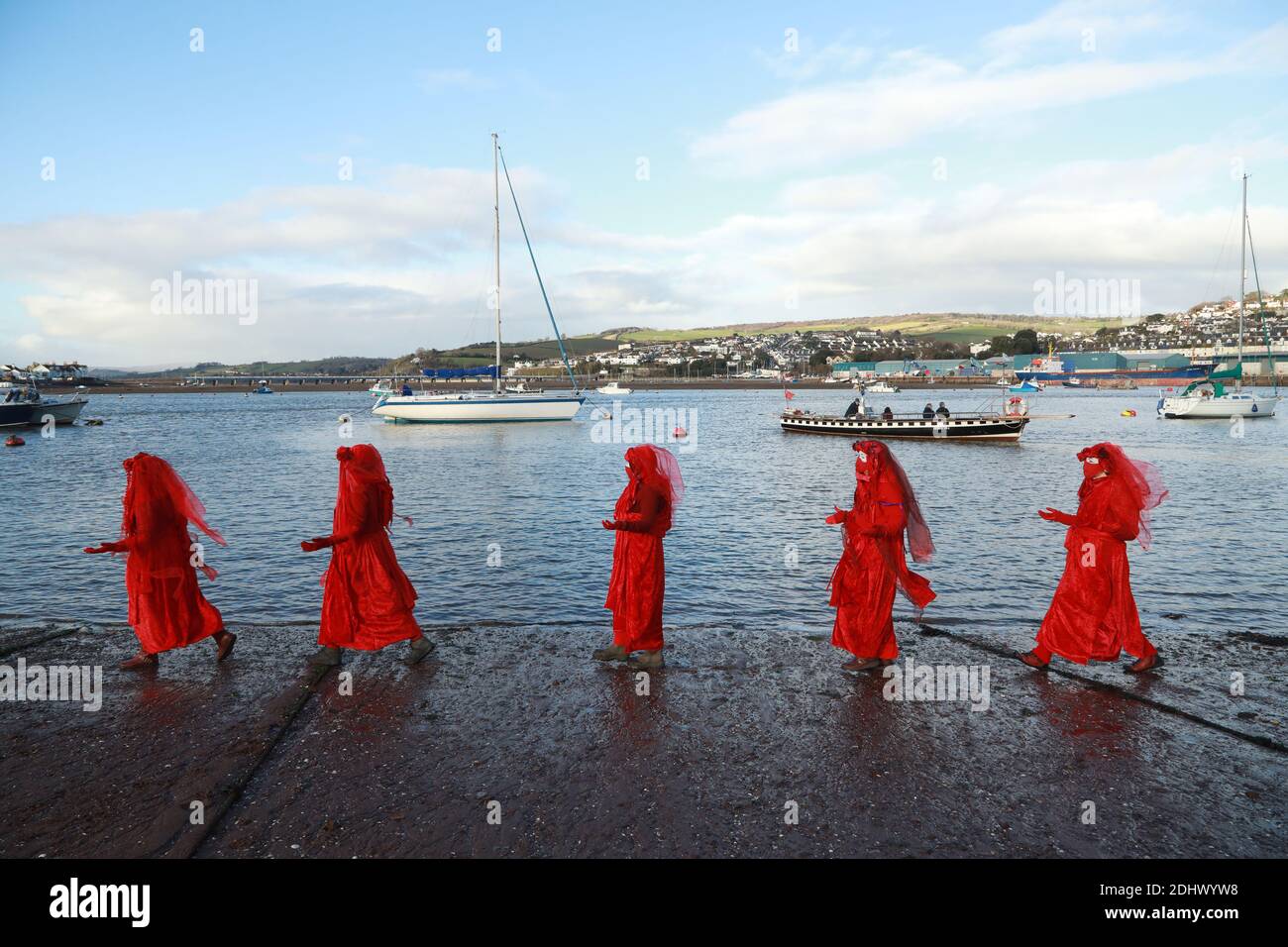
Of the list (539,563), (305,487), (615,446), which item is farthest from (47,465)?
(539,563)

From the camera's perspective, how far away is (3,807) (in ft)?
13.5

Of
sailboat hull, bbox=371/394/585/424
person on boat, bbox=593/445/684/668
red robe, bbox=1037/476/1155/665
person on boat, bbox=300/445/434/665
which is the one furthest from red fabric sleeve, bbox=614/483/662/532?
sailboat hull, bbox=371/394/585/424

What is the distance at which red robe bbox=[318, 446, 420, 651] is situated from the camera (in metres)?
6.05

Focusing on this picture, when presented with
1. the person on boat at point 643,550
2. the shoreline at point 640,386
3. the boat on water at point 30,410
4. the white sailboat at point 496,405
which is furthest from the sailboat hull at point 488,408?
the shoreline at point 640,386

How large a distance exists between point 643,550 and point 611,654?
1043mm

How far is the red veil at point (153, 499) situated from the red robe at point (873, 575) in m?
5.03

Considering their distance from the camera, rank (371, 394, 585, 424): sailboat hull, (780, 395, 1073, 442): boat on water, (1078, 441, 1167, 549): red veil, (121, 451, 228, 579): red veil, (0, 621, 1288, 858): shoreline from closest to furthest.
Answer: (0, 621, 1288, 858): shoreline
(1078, 441, 1167, 549): red veil
(121, 451, 228, 579): red veil
(780, 395, 1073, 442): boat on water
(371, 394, 585, 424): sailboat hull

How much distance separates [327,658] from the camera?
630 centimetres

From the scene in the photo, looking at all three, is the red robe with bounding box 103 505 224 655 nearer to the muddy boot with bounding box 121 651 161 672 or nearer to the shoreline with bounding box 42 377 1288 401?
the muddy boot with bounding box 121 651 161 672

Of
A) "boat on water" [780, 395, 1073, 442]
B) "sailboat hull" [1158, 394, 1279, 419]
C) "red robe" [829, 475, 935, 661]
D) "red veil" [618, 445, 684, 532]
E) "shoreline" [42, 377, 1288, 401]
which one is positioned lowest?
"red robe" [829, 475, 935, 661]

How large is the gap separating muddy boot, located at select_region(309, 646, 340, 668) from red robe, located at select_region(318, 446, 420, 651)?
0.61 ft

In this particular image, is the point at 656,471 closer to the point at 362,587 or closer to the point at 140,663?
the point at 362,587

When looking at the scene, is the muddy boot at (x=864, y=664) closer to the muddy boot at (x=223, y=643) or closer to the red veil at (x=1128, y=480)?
the red veil at (x=1128, y=480)

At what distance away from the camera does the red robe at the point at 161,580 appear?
19.7 ft
